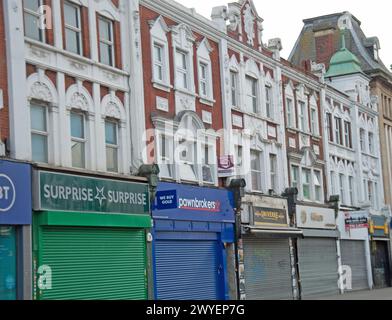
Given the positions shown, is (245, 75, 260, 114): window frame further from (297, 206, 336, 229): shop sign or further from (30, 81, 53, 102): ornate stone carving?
(30, 81, 53, 102): ornate stone carving

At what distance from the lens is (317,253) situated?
34.1 metres

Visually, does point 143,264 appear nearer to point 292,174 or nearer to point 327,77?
point 292,174

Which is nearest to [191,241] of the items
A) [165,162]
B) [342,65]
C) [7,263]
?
[165,162]

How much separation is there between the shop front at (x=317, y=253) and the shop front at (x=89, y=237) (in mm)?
12613

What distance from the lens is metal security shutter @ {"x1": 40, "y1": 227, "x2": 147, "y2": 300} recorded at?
1753 centimetres

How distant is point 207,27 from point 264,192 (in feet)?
24.5

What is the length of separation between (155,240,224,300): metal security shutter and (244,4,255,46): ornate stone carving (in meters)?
9.85

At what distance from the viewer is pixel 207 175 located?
2612 centimetres

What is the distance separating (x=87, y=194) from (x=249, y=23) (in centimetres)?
1516

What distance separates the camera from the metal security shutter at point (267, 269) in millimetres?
27594

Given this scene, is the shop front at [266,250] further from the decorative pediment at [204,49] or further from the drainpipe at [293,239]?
the decorative pediment at [204,49]

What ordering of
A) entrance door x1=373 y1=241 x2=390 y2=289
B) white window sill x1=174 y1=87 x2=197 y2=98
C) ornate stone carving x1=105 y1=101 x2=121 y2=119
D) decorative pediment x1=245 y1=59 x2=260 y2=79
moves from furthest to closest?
entrance door x1=373 y1=241 x2=390 y2=289 → decorative pediment x1=245 y1=59 x2=260 y2=79 → white window sill x1=174 y1=87 x2=197 y2=98 → ornate stone carving x1=105 y1=101 x2=121 y2=119

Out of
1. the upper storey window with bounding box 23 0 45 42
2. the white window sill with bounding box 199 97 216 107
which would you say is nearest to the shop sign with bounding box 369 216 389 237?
the white window sill with bounding box 199 97 216 107
